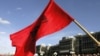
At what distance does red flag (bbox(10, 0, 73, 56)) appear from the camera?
9.30m

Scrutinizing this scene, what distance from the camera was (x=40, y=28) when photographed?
9.48 m

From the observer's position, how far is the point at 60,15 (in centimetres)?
957

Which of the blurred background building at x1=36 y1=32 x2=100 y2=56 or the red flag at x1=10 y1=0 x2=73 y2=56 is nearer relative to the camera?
the red flag at x1=10 y1=0 x2=73 y2=56

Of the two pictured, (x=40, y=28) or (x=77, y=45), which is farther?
(x=77, y=45)

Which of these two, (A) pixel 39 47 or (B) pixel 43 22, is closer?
(B) pixel 43 22

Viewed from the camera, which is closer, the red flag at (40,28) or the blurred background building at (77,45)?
the red flag at (40,28)

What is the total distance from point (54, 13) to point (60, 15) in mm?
273

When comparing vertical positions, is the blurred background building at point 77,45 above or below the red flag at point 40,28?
above

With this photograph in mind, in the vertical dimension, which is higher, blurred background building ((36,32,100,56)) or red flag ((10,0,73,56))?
blurred background building ((36,32,100,56))

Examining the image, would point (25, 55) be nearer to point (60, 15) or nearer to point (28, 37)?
point (28, 37)

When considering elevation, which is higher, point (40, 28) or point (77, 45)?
point (77, 45)

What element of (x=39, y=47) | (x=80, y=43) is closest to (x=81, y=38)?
(x=80, y=43)

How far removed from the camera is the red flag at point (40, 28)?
9.30 meters

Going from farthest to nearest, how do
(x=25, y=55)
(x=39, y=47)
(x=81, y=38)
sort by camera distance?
(x=39, y=47) → (x=81, y=38) → (x=25, y=55)
